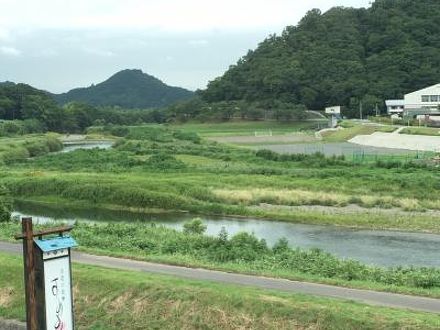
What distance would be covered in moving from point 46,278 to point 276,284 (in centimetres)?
569

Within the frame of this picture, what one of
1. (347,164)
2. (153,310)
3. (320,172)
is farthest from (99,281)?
(347,164)

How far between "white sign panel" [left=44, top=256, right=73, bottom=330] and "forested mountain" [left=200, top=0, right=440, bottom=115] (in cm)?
10829

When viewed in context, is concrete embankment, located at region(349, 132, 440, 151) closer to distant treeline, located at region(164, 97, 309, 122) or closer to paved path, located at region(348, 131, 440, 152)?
paved path, located at region(348, 131, 440, 152)

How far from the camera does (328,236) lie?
25281mm

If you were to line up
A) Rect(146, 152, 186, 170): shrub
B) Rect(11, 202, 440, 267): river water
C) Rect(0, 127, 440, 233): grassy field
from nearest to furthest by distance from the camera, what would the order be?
1. Rect(11, 202, 440, 267): river water
2. Rect(0, 127, 440, 233): grassy field
3. Rect(146, 152, 186, 170): shrub

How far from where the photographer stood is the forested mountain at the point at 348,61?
11788 cm

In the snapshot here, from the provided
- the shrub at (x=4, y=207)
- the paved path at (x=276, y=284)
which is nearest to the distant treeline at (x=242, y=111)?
the shrub at (x=4, y=207)

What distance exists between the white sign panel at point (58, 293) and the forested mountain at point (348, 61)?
10829 cm

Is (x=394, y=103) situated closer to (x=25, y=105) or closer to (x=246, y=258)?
(x=25, y=105)

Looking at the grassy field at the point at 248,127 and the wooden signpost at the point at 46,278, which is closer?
the wooden signpost at the point at 46,278

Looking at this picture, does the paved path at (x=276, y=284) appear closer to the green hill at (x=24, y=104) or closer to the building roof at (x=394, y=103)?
the building roof at (x=394, y=103)

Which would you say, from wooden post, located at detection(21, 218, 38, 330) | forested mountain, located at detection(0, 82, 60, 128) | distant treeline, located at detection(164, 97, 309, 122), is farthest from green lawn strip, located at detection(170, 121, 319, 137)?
wooden post, located at detection(21, 218, 38, 330)

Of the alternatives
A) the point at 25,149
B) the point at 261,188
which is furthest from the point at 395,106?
the point at 261,188

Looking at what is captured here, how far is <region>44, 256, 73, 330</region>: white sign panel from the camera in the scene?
7.78m
